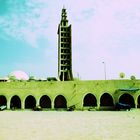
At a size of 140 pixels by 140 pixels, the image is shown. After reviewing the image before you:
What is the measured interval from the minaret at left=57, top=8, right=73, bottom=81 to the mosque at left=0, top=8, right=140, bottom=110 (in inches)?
750

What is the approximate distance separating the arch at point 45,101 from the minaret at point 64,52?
18617mm

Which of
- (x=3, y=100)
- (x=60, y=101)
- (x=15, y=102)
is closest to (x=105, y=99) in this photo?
(x=60, y=101)

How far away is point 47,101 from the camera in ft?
144

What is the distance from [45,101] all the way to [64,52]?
71.3 ft

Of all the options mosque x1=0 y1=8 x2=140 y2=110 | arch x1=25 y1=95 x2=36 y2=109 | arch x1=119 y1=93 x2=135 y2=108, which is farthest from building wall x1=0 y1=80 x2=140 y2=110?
arch x1=25 y1=95 x2=36 y2=109

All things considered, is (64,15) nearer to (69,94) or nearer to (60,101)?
(60,101)

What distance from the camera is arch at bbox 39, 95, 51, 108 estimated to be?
43.7m

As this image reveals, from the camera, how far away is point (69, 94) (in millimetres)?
→ 42156

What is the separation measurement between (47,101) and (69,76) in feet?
62.6
